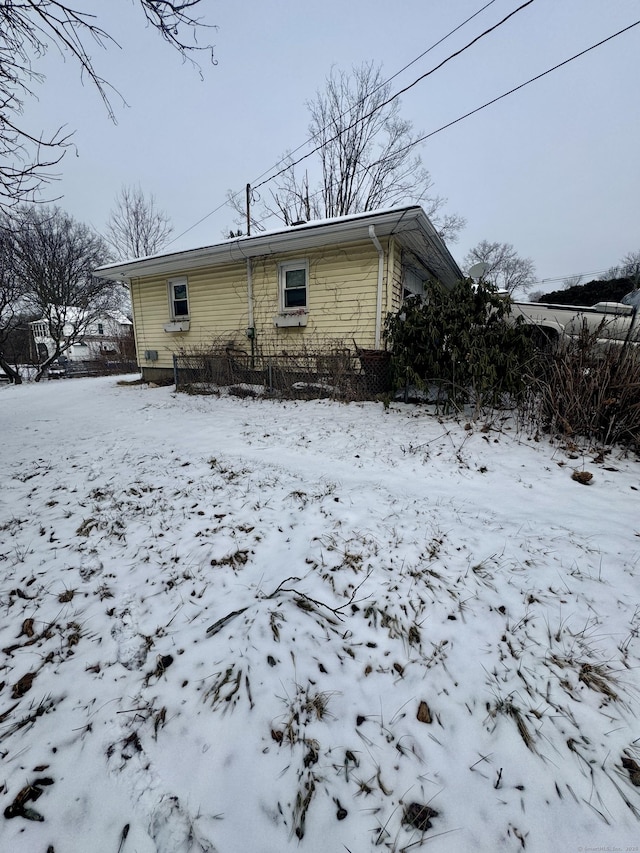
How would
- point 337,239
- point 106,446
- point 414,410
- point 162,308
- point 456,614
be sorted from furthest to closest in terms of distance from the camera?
point 162,308 < point 337,239 < point 414,410 < point 106,446 < point 456,614

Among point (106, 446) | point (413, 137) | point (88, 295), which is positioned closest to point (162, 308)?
point (106, 446)

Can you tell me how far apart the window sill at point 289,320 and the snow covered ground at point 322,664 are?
17.4 feet

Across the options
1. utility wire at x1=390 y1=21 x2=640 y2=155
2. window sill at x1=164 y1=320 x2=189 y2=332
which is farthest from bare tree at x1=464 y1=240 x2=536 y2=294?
window sill at x1=164 y1=320 x2=189 y2=332

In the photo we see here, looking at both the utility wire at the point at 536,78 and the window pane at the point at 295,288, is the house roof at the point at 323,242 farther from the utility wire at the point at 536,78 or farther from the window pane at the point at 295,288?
the utility wire at the point at 536,78

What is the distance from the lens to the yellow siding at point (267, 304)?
6.83 meters

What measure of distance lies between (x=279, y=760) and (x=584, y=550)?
6.51ft

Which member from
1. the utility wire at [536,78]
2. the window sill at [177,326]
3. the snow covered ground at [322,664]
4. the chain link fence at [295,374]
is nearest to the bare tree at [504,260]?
the utility wire at [536,78]

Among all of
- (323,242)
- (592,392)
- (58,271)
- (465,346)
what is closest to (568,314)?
(465,346)

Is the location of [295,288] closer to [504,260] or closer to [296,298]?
[296,298]

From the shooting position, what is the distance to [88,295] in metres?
14.9

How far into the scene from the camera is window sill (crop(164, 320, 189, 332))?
9.17m

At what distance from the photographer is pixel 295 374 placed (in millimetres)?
6543

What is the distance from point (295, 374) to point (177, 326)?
4.73 m

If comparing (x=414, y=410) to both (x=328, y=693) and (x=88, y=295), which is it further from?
(x=88, y=295)
